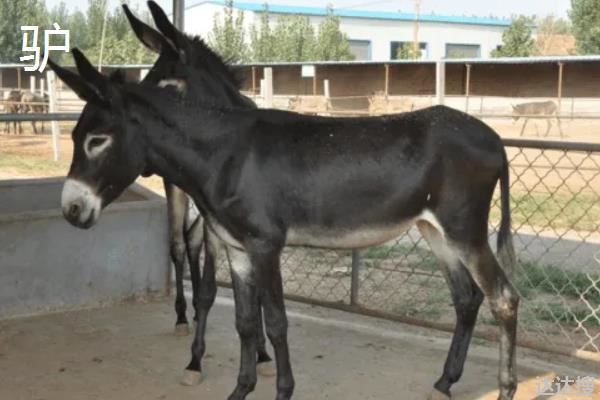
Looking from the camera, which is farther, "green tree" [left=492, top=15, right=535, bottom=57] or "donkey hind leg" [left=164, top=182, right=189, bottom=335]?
"green tree" [left=492, top=15, right=535, bottom=57]

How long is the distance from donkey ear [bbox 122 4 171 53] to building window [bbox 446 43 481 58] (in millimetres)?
55449

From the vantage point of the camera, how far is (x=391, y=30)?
58.0 meters

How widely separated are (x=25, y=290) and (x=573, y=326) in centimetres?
380

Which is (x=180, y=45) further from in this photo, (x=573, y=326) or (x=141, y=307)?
(x=573, y=326)

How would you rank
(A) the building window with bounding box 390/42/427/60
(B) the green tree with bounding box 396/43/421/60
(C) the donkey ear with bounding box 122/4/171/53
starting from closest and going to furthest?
(C) the donkey ear with bounding box 122/4/171/53, (B) the green tree with bounding box 396/43/421/60, (A) the building window with bounding box 390/42/427/60

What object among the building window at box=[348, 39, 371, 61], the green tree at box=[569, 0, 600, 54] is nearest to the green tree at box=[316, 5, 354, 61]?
the green tree at box=[569, 0, 600, 54]

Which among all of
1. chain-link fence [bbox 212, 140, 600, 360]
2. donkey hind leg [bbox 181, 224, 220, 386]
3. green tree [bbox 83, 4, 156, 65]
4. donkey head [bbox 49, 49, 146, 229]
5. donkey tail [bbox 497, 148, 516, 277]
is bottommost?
chain-link fence [bbox 212, 140, 600, 360]

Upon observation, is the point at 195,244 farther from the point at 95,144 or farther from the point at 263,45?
the point at 263,45

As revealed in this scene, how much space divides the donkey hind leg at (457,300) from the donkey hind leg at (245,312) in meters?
0.93

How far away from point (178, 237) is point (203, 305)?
0.83 m

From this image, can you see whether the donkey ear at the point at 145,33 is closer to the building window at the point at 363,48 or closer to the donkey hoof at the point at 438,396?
the donkey hoof at the point at 438,396

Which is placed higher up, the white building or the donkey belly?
the white building

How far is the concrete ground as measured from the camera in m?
4.14

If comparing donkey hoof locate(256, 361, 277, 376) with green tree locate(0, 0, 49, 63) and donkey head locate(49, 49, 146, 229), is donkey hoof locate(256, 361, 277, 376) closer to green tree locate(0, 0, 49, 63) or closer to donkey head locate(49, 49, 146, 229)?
donkey head locate(49, 49, 146, 229)
